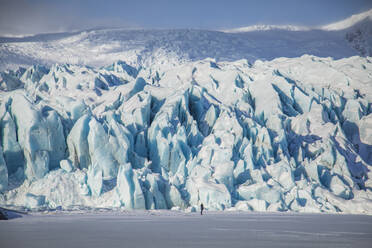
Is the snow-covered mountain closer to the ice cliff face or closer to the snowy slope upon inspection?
the ice cliff face

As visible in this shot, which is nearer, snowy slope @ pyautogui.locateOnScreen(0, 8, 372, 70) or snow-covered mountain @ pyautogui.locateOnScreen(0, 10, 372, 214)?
snow-covered mountain @ pyautogui.locateOnScreen(0, 10, 372, 214)

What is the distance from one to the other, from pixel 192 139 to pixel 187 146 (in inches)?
65.9

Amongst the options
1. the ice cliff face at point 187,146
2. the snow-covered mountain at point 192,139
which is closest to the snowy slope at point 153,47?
the snow-covered mountain at point 192,139

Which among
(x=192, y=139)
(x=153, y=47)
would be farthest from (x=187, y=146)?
(x=153, y=47)

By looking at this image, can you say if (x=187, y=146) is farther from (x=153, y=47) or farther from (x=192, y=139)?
(x=153, y=47)

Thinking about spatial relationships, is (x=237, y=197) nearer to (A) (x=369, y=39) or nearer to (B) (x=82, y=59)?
(B) (x=82, y=59)

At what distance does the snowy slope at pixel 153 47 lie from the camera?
6715 cm

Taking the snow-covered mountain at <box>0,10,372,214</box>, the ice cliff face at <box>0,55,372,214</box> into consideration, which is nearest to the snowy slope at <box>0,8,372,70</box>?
the snow-covered mountain at <box>0,10,372,214</box>

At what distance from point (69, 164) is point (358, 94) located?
1040 inches

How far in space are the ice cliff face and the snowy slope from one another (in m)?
28.2

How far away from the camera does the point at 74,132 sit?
27078 mm

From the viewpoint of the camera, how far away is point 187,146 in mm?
28641

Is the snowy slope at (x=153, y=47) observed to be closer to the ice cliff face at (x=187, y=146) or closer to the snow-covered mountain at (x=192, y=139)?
the snow-covered mountain at (x=192, y=139)

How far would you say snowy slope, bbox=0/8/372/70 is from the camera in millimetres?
67150
